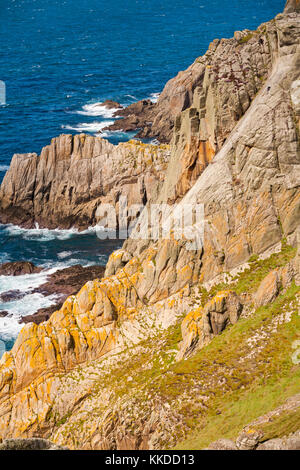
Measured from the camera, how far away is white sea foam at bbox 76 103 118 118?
157262 millimetres

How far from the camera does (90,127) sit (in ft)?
479

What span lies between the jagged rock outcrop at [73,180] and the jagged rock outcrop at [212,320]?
5824 centimetres

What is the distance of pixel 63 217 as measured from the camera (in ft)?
342

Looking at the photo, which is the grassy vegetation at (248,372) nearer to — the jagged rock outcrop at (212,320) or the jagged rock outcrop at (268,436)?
the jagged rock outcrop at (268,436)

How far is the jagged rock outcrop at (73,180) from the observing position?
339 ft

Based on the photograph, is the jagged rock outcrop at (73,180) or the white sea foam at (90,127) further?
the white sea foam at (90,127)

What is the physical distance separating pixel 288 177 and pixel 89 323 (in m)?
21.3

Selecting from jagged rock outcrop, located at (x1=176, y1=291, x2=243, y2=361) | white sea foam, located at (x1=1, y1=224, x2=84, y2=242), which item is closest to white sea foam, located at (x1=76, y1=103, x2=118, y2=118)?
white sea foam, located at (x1=1, y1=224, x2=84, y2=242)

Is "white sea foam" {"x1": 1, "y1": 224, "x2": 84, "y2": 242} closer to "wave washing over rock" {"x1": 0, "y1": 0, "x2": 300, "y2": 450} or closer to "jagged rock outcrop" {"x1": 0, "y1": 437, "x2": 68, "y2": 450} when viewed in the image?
"wave washing over rock" {"x1": 0, "y1": 0, "x2": 300, "y2": 450}

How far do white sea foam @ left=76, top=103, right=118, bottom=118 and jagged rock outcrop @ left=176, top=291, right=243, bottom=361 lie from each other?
381 feet

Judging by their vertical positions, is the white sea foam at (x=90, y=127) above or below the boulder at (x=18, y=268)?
above

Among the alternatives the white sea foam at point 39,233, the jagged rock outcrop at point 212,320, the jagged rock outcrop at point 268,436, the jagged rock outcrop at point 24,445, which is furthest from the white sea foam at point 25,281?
the jagged rock outcrop at point 268,436
